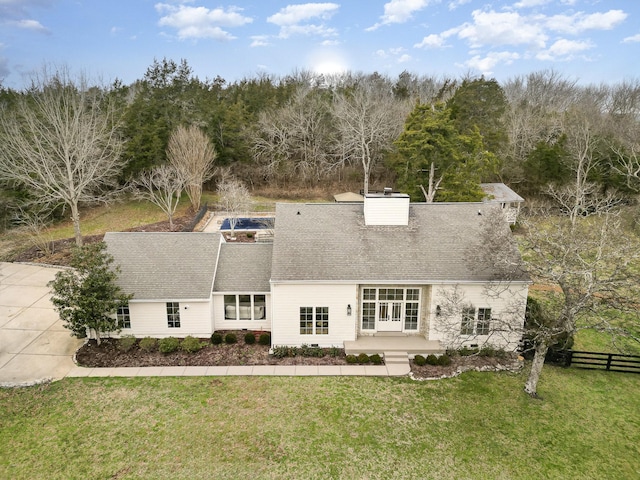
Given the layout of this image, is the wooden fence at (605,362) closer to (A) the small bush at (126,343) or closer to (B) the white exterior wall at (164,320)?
(B) the white exterior wall at (164,320)

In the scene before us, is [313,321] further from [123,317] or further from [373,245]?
[123,317]

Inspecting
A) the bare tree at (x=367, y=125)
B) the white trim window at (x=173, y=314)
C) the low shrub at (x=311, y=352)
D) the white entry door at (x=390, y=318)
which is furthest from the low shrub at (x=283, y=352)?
the bare tree at (x=367, y=125)

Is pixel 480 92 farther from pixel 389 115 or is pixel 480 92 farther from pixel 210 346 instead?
pixel 210 346

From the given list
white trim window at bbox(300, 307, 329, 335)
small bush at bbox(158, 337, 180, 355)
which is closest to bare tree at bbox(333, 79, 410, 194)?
white trim window at bbox(300, 307, 329, 335)

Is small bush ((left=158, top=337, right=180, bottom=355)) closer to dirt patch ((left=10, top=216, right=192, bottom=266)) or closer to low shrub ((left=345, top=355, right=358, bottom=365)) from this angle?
low shrub ((left=345, top=355, right=358, bottom=365))

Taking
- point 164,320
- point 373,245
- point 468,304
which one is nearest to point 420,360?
point 468,304

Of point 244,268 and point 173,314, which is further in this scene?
point 244,268

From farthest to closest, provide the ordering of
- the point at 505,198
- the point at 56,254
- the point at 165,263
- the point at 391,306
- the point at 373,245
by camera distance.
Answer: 1. the point at 505,198
2. the point at 56,254
3. the point at 165,263
4. the point at 373,245
5. the point at 391,306
